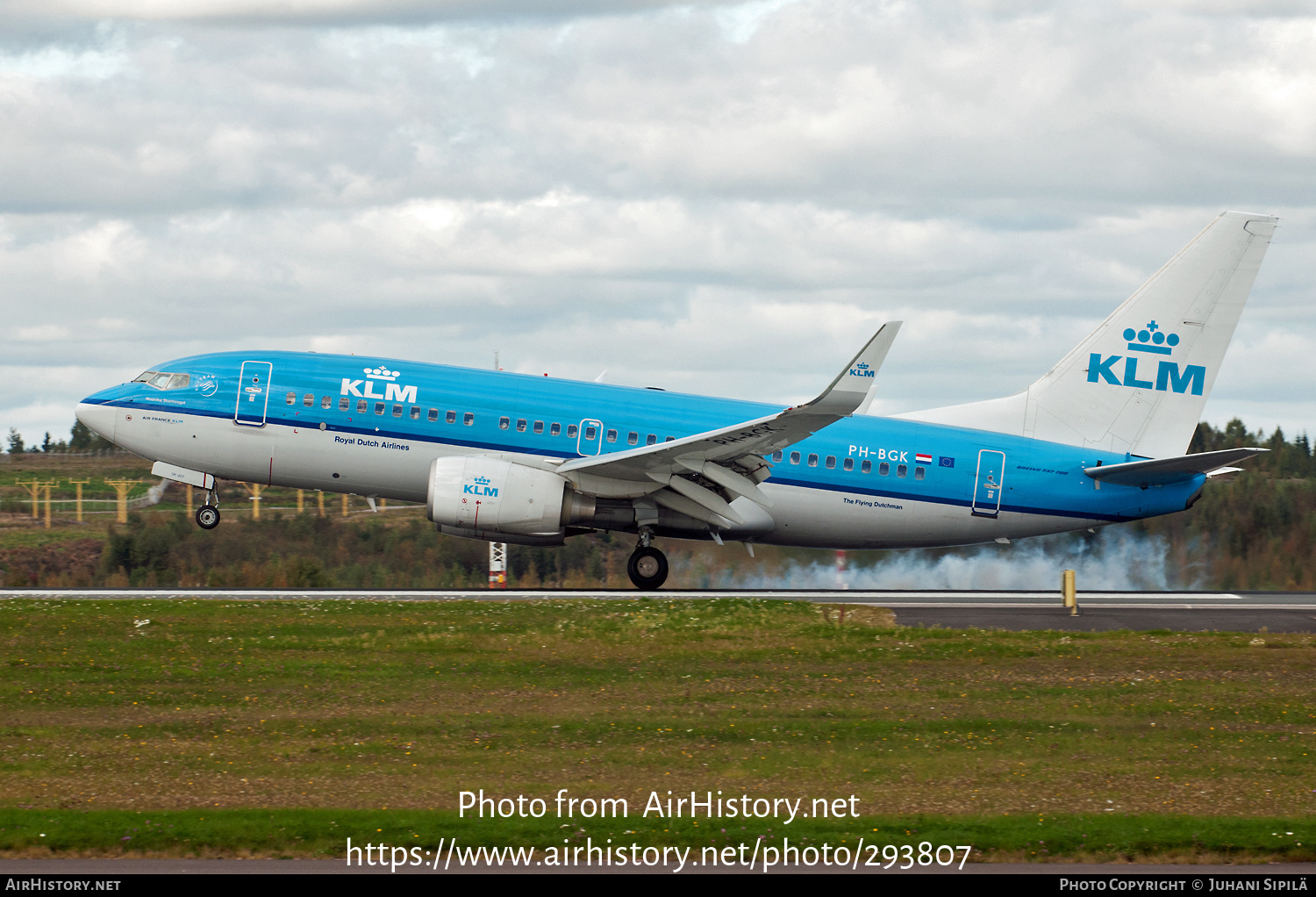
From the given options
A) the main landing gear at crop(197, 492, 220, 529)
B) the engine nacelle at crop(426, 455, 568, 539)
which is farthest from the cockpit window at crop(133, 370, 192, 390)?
the engine nacelle at crop(426, 455, 568, 539)

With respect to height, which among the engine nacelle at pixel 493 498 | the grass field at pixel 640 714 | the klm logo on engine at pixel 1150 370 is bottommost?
the grass field at pixel 640 714

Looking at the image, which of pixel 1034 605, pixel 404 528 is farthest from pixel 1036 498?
pixel 404 528

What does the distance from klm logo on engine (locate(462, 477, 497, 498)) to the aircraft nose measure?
27.6 ft

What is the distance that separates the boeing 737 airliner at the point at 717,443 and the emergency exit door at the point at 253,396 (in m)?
0.04

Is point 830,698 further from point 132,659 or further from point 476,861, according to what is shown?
point 132,659

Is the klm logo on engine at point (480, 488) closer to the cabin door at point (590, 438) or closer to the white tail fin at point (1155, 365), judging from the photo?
the cabin door at point (590, 438)

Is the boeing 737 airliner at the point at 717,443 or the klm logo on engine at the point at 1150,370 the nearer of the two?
the boeing 737 airliner at the point at 717,443

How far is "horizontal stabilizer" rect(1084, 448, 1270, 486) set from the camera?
2775 centimetres

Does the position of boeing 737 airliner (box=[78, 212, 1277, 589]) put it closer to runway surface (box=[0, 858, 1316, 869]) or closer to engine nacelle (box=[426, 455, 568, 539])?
engine nacelle (box=[426, 455, 568, 539])

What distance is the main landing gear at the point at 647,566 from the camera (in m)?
29.5

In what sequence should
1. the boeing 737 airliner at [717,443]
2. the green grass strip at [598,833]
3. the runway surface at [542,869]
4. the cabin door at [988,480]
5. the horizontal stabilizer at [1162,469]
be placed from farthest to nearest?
the cabin door at [988,480] < the horizontal stabilizer at [1162,469] < the boeing 737 airliner at [717,443] < the green grass strip at [598,833] < the runway surface at [542,869]

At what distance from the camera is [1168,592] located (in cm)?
3200

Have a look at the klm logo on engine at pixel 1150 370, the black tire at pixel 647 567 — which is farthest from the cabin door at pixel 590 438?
the klm logo on engine at pixel 1150 370

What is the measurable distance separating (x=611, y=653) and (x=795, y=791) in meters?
7.42
